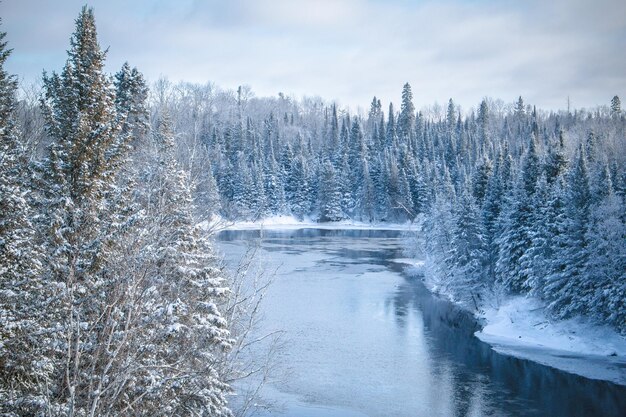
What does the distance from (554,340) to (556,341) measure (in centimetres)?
15

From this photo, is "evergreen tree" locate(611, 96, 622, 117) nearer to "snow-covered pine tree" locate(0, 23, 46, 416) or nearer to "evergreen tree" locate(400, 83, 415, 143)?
"evergreen tree" locate(400, 83, 415, 143)

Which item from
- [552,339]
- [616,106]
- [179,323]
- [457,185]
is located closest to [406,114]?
[457,185]

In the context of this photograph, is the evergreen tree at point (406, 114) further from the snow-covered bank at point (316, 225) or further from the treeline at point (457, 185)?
the snow-covered bank at point (316, 225)

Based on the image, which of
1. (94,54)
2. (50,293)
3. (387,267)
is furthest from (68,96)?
(387,267)

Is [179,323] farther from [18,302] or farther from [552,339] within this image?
[552,339]

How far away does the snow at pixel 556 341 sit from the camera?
29.4 metres

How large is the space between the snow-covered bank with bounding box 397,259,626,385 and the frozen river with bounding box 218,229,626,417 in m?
1.27

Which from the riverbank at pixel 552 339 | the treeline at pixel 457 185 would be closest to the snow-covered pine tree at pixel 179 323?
the treeline at pixel 457 185

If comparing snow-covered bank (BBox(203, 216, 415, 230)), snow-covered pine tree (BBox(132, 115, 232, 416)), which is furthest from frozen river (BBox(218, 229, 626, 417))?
snow-covered bank (BBox(203, 216, 415, 230))

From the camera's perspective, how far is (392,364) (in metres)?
28.7

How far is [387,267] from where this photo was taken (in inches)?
2211

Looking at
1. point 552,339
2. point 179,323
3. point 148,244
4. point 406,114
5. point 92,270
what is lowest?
point 552,339

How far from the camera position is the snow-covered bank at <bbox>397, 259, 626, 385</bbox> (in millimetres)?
29441

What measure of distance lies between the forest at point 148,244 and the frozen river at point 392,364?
2490 millimetres
